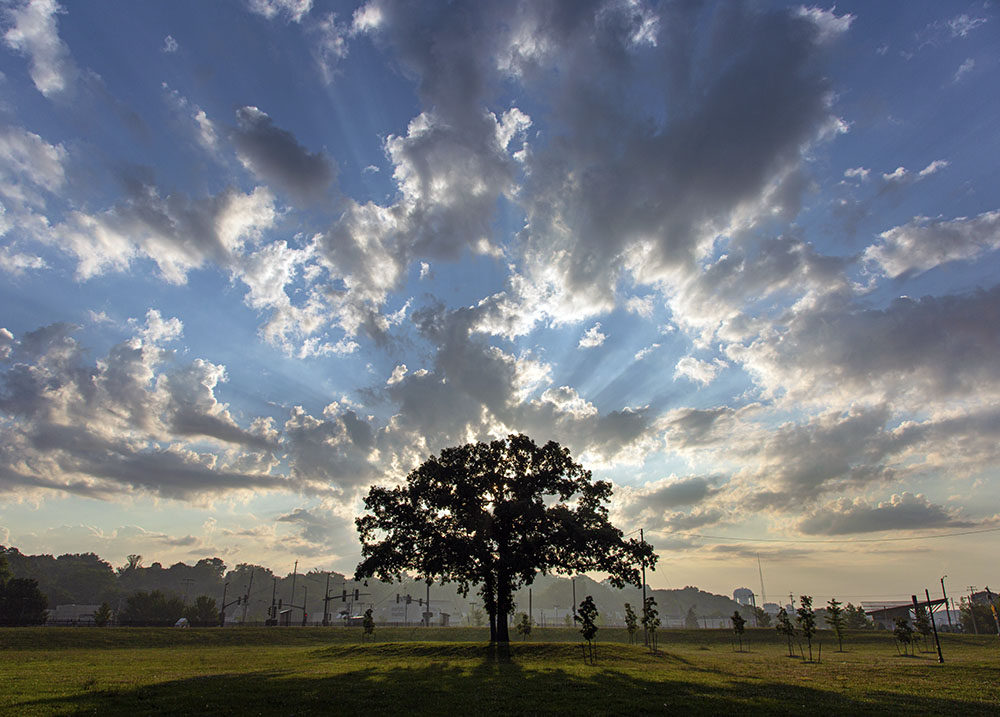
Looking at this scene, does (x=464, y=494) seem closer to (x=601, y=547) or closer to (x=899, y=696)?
(x=601, y=547)

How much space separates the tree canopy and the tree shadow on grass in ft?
47.0

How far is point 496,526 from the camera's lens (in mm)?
44000

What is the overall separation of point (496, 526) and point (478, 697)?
22713mm

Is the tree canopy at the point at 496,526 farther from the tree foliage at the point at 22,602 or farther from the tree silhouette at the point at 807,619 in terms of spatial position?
the tree foliage at the point at 22,602

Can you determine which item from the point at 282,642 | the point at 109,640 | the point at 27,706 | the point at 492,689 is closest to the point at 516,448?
the point at 492,689

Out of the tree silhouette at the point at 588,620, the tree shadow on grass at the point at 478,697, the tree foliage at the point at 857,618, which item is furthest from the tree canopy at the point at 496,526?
the tree foliage at the point at 857,618

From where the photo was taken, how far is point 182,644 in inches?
2377

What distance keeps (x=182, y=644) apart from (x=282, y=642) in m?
12.0

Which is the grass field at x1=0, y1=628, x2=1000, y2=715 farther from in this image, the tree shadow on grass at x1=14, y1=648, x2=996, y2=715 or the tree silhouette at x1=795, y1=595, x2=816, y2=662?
the tree silhouette at x1=795, y1=595, x2=816, y2=662

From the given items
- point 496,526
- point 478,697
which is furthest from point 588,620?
point 478,697

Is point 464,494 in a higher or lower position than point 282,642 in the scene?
higher

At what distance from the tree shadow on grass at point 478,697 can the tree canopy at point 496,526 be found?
1433cm

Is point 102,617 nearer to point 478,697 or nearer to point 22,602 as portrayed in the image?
point 22,602

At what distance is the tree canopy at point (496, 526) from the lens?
1713 inches
